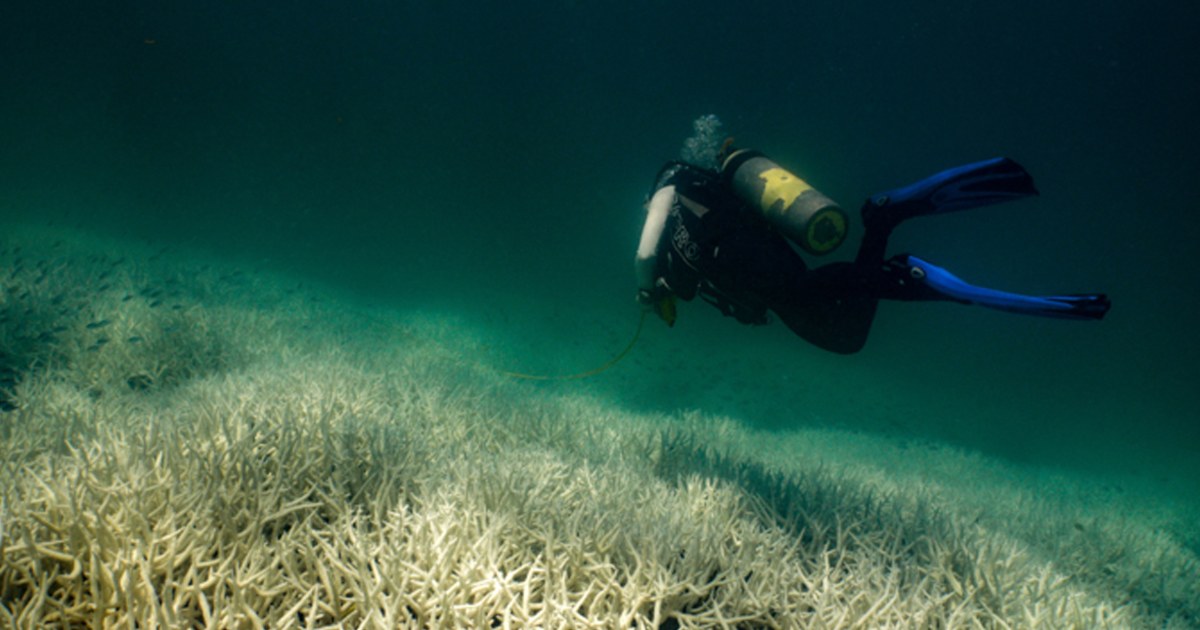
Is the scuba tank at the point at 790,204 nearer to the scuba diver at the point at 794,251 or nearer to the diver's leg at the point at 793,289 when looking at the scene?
the scuba diver at the point at 794,251

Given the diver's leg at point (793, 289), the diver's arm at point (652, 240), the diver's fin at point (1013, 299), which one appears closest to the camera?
the diver's fin at point (1013, 299)

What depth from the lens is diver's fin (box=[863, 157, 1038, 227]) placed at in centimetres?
379

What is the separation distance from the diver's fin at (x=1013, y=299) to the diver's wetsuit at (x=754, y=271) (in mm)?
108

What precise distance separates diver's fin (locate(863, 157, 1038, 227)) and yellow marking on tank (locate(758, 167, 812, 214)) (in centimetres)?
67

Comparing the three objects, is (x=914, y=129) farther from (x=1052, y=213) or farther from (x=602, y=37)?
(x=602, y=37)

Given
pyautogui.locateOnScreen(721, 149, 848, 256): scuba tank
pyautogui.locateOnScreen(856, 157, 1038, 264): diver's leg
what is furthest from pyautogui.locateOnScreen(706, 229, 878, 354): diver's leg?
pyautogui.locateOnScreen(856, 157, 1038, 264): diver's leg

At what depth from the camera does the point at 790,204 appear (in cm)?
402

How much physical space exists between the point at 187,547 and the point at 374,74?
57.1 meters

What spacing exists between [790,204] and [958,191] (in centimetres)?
131

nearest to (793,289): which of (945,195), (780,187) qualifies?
(780,187)

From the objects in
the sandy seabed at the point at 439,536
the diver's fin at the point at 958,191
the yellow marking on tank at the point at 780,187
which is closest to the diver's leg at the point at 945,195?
the diver's fin at the point at 958,191

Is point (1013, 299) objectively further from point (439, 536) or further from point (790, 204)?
point (439, 536)

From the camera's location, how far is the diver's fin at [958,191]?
3.79 m

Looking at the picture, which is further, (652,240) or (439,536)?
(652,240)
